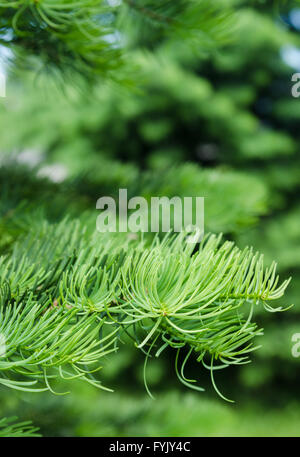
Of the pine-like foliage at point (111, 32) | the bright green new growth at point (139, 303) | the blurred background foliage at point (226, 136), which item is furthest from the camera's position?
the blurred background foliage at point (226, 136)

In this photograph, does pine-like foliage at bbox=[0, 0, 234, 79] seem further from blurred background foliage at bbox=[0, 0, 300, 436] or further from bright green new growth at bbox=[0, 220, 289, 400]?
blurred background foliage at bbox=[0, 0, 300, 436]

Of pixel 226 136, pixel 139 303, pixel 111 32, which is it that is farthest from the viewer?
pixel 226 136

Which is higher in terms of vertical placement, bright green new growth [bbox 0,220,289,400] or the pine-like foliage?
the pine-like foliage

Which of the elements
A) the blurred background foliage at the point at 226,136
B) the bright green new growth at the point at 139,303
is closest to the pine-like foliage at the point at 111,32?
the bright green new growth at the point at 139,303

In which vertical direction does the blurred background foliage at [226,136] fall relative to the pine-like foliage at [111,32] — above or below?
above

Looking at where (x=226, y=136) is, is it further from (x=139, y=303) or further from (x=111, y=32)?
(x=139, y=303)

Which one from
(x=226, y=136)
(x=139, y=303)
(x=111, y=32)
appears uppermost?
(x=226, y=136)

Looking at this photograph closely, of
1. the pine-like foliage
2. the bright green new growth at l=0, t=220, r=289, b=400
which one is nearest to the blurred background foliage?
the pine-like foliage

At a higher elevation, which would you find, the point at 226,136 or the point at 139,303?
the point at 226,136

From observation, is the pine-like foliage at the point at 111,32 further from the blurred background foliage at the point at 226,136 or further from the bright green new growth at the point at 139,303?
the blurred background foliage at the point at 226,136

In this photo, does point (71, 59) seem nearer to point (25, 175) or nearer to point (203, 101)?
point (25, 175)

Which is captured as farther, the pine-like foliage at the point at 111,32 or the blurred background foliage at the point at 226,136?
the blurred background foliage at the point at 226,136

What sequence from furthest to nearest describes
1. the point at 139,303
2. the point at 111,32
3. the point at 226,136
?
the point at 226,136 < the point at 111,32 < the point at 139,303

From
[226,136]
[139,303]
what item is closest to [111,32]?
[139,303]
